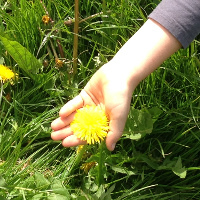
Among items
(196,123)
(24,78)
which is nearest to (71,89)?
(24,78)

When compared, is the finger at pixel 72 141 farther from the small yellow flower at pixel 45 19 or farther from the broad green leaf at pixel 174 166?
the small yellow flower at pixel 45 19

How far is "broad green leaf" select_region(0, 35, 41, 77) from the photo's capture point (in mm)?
1300

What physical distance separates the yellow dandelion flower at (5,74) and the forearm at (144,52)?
0.44 metres

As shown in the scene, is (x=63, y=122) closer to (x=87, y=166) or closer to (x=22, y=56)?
(x=87, y=166)

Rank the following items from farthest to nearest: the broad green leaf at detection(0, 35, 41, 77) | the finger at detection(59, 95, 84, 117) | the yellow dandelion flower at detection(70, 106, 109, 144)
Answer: the broad green leaf at detection(0, 35, 41, 77), the finger at detection(59, 95, 84, 117), the yellow dandelion flower at detection(70, 106, 109, 144)

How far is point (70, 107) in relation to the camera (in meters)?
1.12

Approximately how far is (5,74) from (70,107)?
33 centimetres

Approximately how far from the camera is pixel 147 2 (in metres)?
1.50

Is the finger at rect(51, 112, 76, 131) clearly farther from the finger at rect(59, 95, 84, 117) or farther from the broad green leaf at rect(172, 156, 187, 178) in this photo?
the broad green leaf at rect(172, 156, 187, 178)

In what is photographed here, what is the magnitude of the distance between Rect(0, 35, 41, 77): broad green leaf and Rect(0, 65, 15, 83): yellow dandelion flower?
0.14ft

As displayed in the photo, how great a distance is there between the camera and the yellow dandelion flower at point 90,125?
1.02m

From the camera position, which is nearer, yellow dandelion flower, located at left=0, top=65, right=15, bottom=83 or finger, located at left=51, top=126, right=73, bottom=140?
finger, located at left=51, top=126, right=73, bottom=140

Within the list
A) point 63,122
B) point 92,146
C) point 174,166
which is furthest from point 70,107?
point 174,166

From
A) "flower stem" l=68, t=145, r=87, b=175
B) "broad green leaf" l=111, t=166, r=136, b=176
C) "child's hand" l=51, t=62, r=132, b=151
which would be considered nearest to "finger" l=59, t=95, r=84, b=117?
"child's hand" l=51, t=62, r=132, b=151
